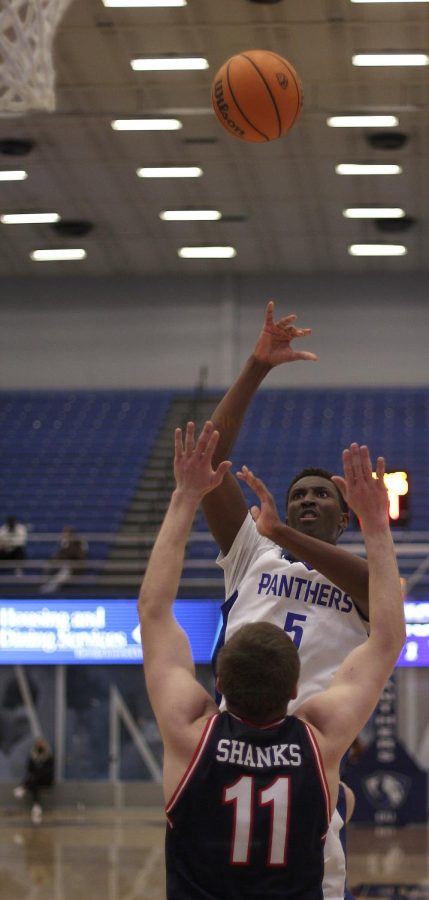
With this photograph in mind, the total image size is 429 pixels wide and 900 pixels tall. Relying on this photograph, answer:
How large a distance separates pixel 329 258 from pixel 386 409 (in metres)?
2.85

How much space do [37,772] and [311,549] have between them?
1387cm

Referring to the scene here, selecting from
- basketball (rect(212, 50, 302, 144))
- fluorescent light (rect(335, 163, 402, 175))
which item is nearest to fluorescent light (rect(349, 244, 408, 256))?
fluorescent light (rect(335, 163, 402, 175))

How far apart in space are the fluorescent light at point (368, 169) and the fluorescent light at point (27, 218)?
4788 mm

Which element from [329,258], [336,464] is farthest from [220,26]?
[329,258]

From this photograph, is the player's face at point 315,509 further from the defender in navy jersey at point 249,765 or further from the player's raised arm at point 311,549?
the defender in navy jersey at point 249,765

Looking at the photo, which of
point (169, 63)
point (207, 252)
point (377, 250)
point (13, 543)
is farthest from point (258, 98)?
point (207, 252)

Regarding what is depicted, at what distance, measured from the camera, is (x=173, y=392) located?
78.9ft

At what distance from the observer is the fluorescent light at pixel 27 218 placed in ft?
70.2

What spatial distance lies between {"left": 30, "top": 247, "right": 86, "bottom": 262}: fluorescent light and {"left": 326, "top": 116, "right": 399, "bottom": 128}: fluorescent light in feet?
22.8

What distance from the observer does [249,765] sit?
108 inches

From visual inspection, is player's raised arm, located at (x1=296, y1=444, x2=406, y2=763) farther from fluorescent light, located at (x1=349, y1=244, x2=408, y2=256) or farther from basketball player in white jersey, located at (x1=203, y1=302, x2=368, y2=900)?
fluorescent light, located at (x1=349, y1=244, x2=408, y2=256)

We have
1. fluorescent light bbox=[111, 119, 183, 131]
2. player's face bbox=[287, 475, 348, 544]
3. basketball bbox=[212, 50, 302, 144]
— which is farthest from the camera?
fluorescent light bbox=[111, 119, 183, 131]

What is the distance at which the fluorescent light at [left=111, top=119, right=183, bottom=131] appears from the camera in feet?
57.6

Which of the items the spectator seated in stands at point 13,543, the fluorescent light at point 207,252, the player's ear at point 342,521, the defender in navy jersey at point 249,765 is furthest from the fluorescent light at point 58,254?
the defender in navy jersey at point 249,765
